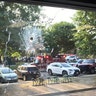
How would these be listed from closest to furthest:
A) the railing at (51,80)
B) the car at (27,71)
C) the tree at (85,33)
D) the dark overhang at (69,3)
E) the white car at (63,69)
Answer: the dark overhang at (69,3) → the car at (27,71) → the railing at (51,80) → the white car at (63,69) → the tree at (85,33)

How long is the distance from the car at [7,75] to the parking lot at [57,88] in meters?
0.05

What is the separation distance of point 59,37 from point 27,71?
526 mm

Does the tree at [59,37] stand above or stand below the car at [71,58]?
above

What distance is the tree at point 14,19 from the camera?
7.59 ft

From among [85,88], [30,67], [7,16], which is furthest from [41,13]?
[85,88]

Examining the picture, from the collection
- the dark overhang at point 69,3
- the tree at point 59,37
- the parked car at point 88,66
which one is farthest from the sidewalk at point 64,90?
the dark overhang at point 69,3

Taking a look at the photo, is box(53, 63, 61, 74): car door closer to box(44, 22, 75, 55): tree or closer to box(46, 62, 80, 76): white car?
A: box(46, 62, 80, 76): white car

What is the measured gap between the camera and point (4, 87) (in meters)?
2.33

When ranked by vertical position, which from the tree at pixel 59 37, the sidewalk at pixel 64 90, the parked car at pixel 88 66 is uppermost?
the tree at pixel 59 37

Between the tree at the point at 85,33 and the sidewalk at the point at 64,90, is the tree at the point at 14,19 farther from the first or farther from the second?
the tree at the point at 85,33

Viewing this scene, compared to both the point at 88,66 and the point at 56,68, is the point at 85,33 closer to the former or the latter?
the point at 88,66

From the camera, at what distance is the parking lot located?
2396 millimetres

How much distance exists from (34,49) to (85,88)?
32.5 inches

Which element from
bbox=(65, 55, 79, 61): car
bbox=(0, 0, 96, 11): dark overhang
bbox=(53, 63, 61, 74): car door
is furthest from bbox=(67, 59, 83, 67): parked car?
bbox=(0, 0, 96, 11): dark overhang
